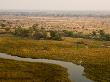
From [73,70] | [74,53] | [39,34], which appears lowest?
[39,34]

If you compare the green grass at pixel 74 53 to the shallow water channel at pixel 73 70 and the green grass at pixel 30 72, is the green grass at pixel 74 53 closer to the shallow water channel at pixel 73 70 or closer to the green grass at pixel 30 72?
the shallow water channel at pixel 73 70

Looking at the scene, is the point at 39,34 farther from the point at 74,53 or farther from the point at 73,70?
the point at 73,70

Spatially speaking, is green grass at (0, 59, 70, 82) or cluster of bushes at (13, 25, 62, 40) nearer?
green grass at (0, 59, 70, 82)

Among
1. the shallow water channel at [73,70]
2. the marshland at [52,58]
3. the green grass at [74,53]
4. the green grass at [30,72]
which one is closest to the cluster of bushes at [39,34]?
the marshland at [52,58]

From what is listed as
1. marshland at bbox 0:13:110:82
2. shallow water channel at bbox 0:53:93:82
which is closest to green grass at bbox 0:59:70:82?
marshland at bbox 0:13:110:82

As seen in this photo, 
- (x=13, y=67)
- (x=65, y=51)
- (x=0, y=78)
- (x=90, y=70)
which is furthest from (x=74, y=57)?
(x=0, y=78)

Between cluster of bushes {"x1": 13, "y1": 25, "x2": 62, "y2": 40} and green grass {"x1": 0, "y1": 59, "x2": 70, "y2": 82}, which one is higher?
green grass {"x1": 0, "y1": 59, "x2": 70, "y2": 82}

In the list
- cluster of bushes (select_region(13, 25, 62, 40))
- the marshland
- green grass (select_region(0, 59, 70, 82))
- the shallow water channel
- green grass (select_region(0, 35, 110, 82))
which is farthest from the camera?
cluster of bushes (select_region(13, 25, 62, 40))

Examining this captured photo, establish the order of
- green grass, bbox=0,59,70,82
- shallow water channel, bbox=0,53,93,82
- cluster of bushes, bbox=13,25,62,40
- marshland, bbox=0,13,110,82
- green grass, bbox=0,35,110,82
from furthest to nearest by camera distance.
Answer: cluster of bushes, bbox=13,25,62,40
green grass, bbox=0,35,110,82
marshland, bbox=0,13,110,82
shallow water channel, bbox=0,53,93,82
green grass, bbox=0,59,70,82

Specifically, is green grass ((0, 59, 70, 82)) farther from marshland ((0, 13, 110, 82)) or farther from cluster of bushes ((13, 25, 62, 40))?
cluster of bushes ((13, 25, 62, 40))

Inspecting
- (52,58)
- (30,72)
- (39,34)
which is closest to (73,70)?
(30,72)
